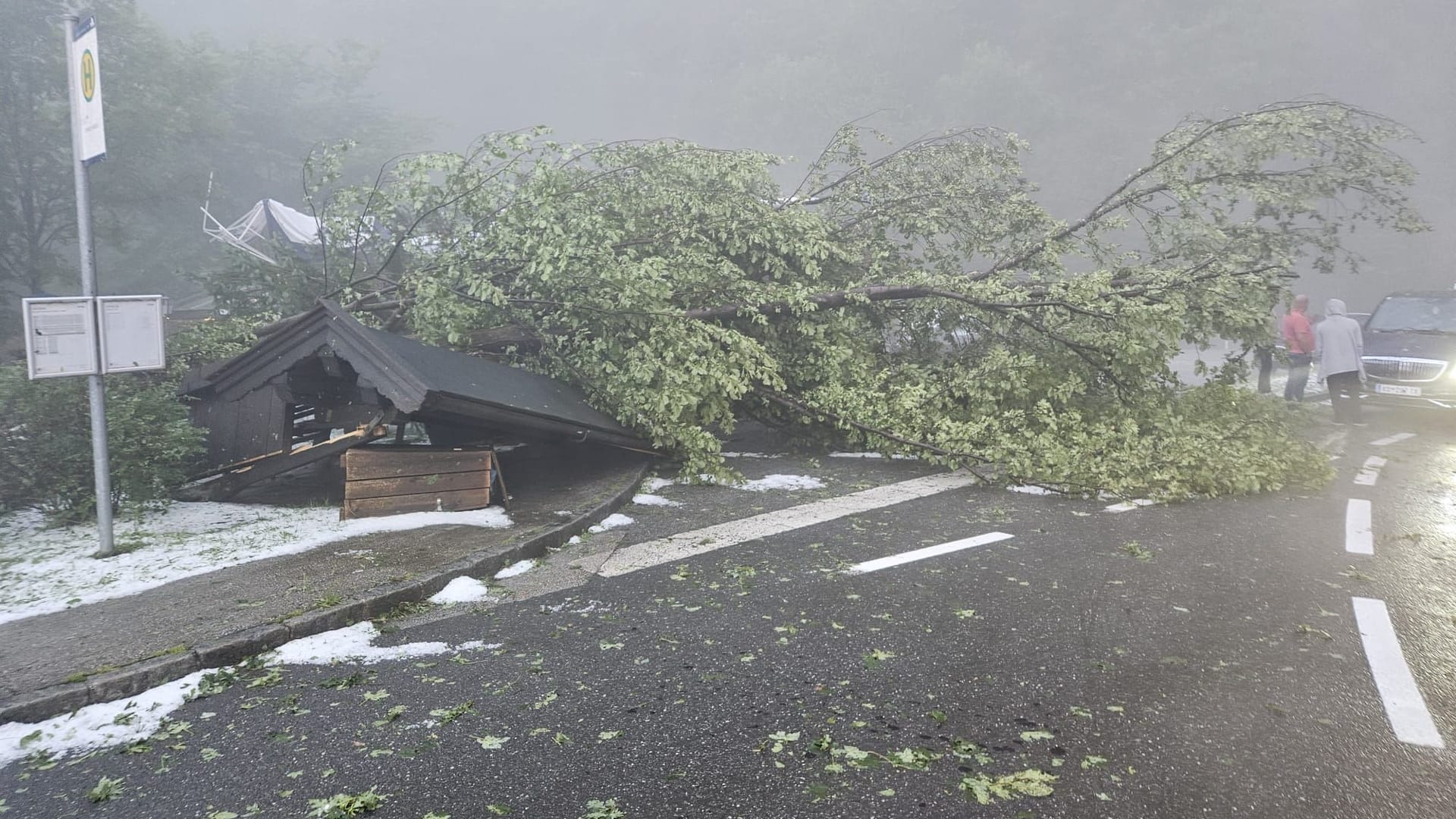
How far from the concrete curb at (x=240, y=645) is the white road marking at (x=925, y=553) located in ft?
6.66

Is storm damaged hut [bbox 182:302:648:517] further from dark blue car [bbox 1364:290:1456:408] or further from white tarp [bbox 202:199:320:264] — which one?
white tarp [bbox 202:199:320:264]

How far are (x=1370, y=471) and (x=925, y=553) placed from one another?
19.7 feet

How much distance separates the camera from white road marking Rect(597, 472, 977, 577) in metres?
5.88

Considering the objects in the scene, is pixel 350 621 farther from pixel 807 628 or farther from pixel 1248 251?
pixel 1248 251

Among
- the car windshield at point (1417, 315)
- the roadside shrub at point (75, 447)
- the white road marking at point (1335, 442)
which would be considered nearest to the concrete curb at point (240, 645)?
the roadside shrub at point (75, 447)

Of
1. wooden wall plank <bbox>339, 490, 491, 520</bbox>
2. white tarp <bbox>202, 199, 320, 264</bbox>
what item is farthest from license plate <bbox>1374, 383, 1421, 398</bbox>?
white tarp <bbox>202, 199, 320, 264</bbox>

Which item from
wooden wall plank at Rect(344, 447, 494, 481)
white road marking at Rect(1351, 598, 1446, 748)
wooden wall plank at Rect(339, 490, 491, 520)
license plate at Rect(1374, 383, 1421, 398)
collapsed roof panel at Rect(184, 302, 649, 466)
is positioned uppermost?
collapsed roof panel at Rect(184, 302, 649, 466)

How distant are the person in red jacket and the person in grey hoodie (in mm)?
1647

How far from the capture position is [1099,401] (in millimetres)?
9289

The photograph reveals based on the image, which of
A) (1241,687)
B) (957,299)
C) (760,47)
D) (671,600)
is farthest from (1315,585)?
(760,47)

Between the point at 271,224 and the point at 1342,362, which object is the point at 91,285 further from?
the point at 271,224

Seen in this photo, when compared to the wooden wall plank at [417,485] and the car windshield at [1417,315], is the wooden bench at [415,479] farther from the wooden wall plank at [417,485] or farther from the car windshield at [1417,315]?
the car windshield at [1417,315]

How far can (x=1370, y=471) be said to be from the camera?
9.20m

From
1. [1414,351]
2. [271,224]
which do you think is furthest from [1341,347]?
[271,224]
